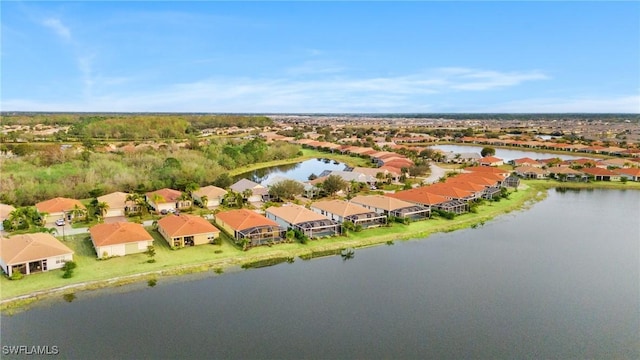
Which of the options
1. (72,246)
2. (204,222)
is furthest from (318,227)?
(72,246)

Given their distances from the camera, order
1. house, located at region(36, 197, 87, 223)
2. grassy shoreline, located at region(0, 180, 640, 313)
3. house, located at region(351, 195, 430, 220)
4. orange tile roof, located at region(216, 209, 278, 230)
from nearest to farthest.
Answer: grassy shoreline, located at region(0, 180, 640, 313) < orange tile roof, located at region(216, 209, 278, 230) < house, located at region(36, 197, 87, 223) < house, located at region(351, 195, 430, 220)

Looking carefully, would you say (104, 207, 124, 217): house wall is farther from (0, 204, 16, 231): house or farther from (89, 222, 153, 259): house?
(89, 222, 153, 259): house

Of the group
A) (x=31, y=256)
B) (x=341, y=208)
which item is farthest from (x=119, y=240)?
(x=341, y=208)

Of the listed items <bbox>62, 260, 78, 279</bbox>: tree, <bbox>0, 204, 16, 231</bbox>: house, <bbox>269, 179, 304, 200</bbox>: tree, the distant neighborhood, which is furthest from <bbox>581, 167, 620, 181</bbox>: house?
<bbox>0, 204, 16, 231</bbox>: house

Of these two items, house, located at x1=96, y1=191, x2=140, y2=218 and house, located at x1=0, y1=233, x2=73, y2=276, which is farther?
house, located at x1=96, y1=191, x2=140, y2=218

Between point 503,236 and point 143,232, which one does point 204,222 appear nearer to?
point 143,232

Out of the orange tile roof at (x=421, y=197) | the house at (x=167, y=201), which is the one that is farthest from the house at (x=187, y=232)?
the orange tile roof at (x=421, y=197)

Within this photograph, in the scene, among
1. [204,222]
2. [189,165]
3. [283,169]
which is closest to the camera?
[204,222]
